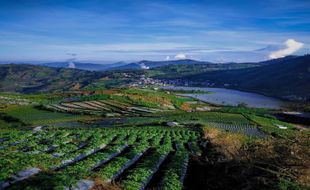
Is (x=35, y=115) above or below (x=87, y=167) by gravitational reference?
below

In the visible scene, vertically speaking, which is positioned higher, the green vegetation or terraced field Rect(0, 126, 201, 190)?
terraced field Rect(0, 126, 201, 190)

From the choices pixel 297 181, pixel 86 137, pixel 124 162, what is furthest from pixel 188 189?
pixel 86 137

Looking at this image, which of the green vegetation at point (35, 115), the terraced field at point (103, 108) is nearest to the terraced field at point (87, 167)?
the green vegetation at point (35, 115)

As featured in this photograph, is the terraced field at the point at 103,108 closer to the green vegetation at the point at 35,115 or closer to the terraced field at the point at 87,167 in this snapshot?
the green vegetation at the point at 35,115

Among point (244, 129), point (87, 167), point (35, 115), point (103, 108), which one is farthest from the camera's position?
point (103, 108)

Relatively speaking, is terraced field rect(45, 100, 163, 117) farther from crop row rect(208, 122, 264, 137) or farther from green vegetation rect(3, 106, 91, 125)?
crop row rect(208, 122, 264, 137)

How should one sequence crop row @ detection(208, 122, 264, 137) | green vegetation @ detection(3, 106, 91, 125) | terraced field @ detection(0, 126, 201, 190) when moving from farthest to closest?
green vegetation @ detection(3, 106, 91, 125) → crop row @ detection(208, 122, 264, 137) → terraced field @ detection(0, 126, 201, 190)

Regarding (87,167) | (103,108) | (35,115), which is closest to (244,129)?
(103,108)

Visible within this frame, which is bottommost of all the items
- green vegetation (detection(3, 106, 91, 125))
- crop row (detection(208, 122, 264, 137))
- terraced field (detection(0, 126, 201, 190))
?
green vegetation (detection(3, 106, 91, 125))

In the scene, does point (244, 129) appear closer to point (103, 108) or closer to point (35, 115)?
point (103, 108)

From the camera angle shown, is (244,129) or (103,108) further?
(103,108)

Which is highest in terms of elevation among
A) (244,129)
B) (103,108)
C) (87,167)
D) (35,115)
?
(87,167)

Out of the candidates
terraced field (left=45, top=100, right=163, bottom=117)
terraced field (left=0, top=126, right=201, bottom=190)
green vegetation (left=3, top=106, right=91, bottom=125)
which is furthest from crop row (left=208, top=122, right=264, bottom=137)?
terraced field (left=0, top=126, right=201, bottom=190)
